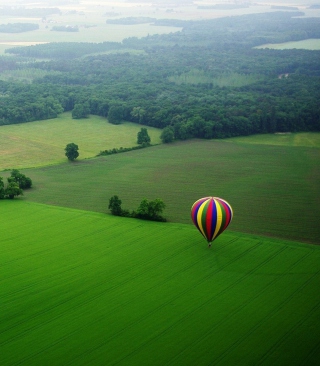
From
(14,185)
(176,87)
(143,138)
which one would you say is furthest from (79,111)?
(14,185)

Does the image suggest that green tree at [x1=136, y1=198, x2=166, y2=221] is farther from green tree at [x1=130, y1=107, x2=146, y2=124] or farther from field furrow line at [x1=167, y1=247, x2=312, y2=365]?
green tree at [x1=130, y1=107, x2=146, y2=124]

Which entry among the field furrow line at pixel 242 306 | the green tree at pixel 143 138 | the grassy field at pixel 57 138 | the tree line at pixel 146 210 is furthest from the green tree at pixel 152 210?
the green tree at pixel 143 138

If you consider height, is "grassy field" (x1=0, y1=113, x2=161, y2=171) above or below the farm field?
above

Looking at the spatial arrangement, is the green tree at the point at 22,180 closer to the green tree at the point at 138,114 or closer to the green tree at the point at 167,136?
the green tree at the point at 167,136

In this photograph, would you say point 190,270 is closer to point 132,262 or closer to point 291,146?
point 132,262

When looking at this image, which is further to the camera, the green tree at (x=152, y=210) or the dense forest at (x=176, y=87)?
the dense forest at (x=176, y=87)

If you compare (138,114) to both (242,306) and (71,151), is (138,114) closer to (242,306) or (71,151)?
(71,151)

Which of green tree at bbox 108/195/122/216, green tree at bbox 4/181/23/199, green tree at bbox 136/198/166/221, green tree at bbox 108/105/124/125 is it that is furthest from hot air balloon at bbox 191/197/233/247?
green tree at bbox 108/105/124/125
